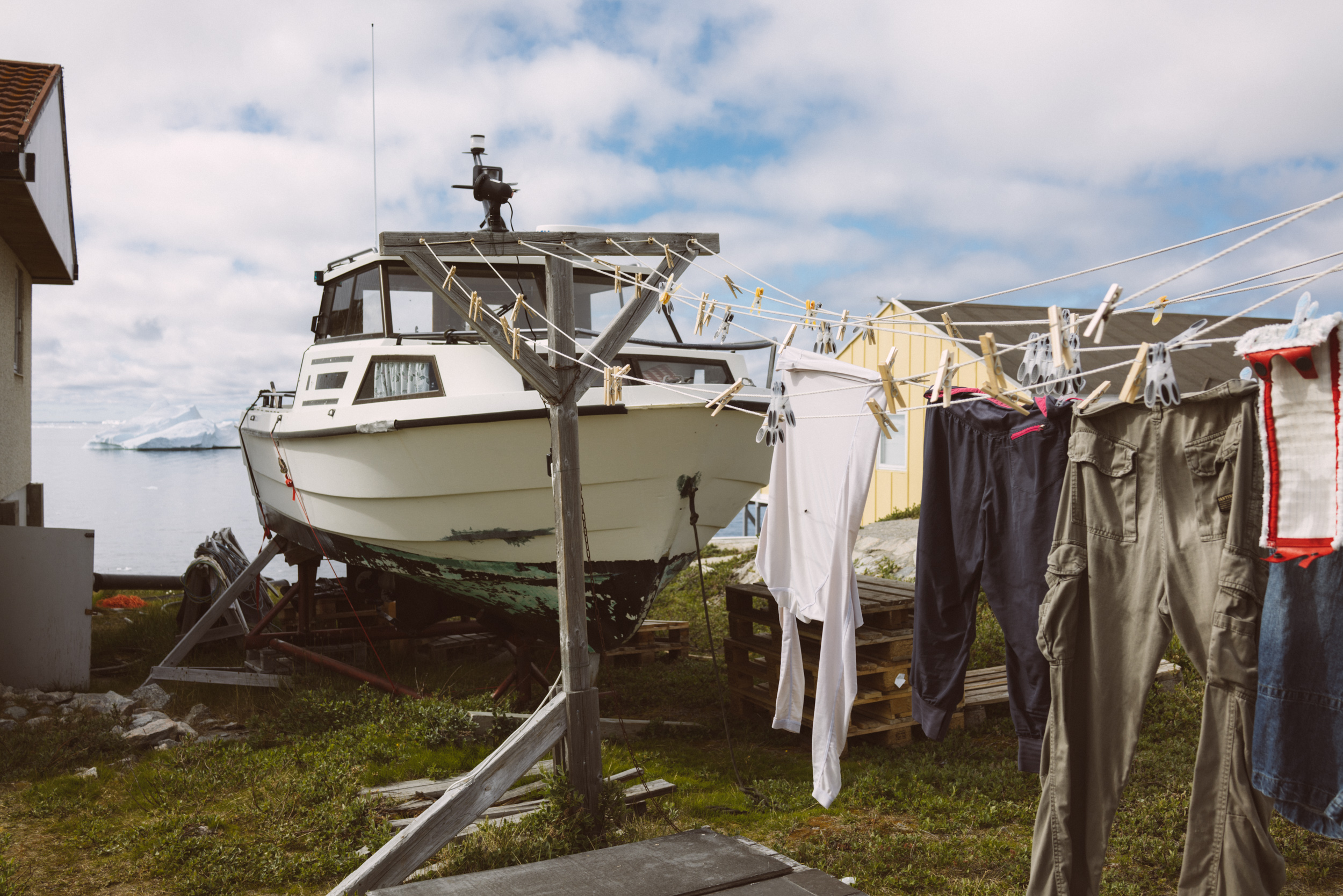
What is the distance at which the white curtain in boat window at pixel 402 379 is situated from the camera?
5.86 metres

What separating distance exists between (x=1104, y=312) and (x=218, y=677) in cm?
715

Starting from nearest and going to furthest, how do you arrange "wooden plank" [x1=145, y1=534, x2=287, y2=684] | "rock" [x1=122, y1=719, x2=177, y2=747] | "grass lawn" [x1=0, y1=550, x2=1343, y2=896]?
1. "grass lawn" [x1=0, y1=550, x2=1343, y2=896]
2. "rock" [x1=122, y1=719, x2=177, y2=747]
3. "wooden plank" [x1=145, y1=534, x2=287, y2=684]

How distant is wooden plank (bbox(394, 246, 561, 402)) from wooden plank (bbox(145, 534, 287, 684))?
4642 mm

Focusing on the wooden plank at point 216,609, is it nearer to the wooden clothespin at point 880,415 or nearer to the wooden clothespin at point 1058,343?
the wooden clothespin at point 880,415

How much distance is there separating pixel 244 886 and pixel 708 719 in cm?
333

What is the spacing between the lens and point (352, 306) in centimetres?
708

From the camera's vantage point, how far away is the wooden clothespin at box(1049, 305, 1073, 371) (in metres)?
1.96

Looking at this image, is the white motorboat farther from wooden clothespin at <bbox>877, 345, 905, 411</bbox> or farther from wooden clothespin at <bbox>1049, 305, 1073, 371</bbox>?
wooden clothespin at <bbox>1049, 305, 1073, 371</bbox>

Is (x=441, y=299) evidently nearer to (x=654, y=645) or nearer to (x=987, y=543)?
(x=654, y=645)

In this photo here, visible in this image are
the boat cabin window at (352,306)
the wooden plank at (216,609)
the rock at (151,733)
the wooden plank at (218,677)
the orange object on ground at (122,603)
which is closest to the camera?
the rock at (151,733)

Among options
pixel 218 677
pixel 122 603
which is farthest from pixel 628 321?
pixel 122 603

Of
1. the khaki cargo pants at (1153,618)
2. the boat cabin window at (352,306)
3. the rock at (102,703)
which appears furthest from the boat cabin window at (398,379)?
the khaki cargo pants at (1153,618)

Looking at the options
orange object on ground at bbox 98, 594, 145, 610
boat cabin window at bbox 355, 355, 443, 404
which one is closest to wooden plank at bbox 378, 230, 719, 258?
boat cabin window at bbox 355, 355, 443, 404

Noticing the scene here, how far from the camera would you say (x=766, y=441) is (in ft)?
10.4
